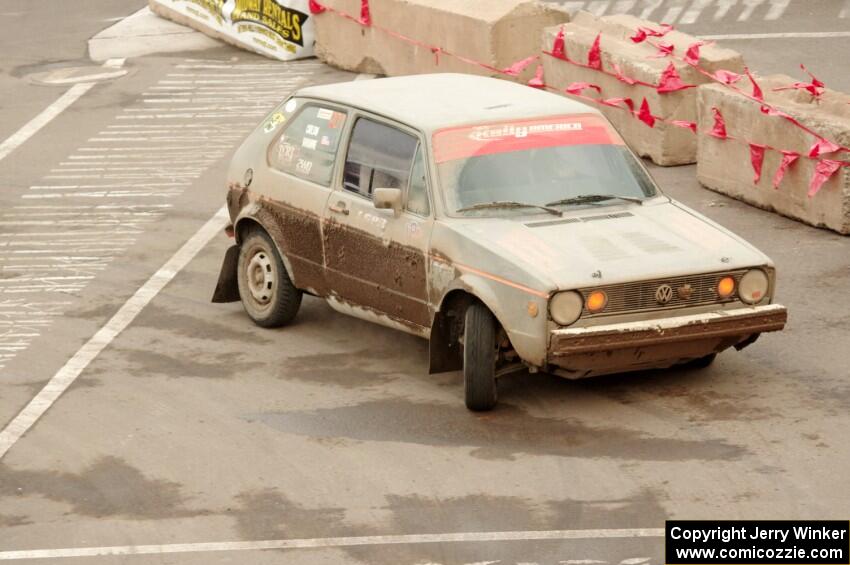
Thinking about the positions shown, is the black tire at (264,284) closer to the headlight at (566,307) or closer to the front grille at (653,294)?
the headlight at (566,307)

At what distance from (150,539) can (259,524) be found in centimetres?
53

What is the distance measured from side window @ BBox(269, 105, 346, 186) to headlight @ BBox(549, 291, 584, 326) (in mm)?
2380

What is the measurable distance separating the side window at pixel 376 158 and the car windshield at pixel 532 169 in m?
0.30

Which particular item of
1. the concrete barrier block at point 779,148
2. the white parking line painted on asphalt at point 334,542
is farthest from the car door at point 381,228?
the concrete barrier block at point 779,148

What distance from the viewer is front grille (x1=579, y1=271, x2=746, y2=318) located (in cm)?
956

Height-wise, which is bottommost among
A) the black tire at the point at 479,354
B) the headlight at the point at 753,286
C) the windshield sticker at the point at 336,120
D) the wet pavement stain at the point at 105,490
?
the wet pavement stain at the point at 105,490

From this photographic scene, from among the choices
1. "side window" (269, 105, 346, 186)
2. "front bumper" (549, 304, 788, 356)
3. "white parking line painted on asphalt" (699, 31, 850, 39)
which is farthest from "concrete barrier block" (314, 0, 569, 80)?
"front bumper" (549, 304, 788, 356)

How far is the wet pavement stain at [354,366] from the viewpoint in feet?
35.4

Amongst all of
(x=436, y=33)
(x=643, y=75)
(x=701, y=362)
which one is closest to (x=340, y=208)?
(x=701, y=362)

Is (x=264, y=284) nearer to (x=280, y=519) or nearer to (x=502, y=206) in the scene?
(x=502, y=206)

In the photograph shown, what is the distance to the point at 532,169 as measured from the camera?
10.6 m

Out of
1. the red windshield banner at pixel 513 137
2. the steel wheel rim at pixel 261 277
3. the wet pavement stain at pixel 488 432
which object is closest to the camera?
the wet pavement stain at pixel 488 432

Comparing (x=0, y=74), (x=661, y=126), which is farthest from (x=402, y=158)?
(x=0, y=74)

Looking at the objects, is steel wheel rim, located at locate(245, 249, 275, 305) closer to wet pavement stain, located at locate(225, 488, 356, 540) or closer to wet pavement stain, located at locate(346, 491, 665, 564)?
wet pavement stain, located at locate(225, 488, 356, 540)
